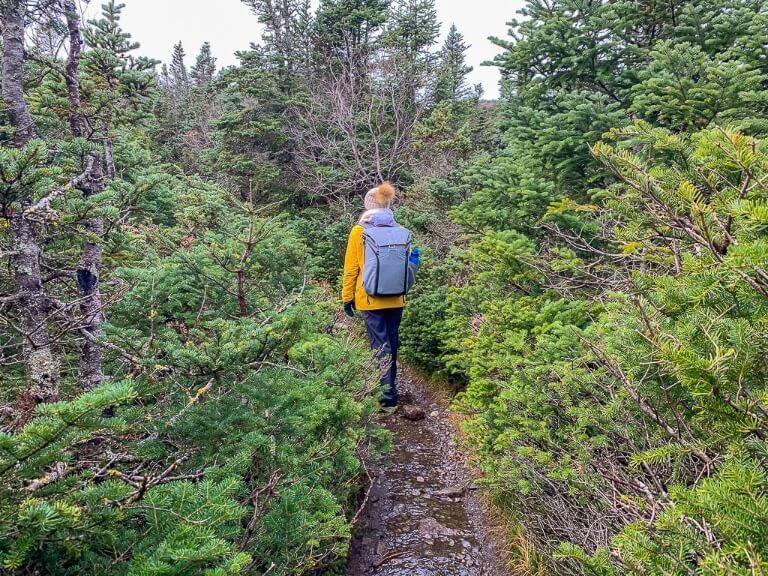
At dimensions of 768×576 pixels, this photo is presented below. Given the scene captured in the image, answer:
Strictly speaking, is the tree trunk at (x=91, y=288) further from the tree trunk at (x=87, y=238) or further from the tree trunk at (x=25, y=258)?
the tree trunk at (x=25, y=258)

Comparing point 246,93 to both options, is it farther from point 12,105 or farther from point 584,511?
point 584,511

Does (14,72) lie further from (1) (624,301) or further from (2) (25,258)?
(1) (624,301)

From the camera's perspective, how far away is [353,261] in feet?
16.3

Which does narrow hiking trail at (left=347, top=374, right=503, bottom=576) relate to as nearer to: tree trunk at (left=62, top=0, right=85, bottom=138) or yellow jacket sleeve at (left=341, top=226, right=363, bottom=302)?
yellow jacket sleeve at (left=341, top=226, right=363, bottom=302)

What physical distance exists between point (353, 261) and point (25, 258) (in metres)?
3.15

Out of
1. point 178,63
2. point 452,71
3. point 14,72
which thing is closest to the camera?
A: point 14,72

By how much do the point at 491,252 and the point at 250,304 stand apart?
2171 millimetres

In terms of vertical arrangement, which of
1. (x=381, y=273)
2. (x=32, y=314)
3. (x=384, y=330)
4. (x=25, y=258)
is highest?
(x=25, y=258)

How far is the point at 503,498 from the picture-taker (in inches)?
144

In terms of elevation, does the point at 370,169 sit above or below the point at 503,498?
above

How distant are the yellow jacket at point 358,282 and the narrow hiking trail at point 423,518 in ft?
5.03

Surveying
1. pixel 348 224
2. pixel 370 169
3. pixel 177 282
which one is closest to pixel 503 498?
pixel 177 282

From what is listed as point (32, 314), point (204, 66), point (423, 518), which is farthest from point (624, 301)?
point (204, 66)

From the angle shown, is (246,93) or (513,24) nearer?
(513,24)
